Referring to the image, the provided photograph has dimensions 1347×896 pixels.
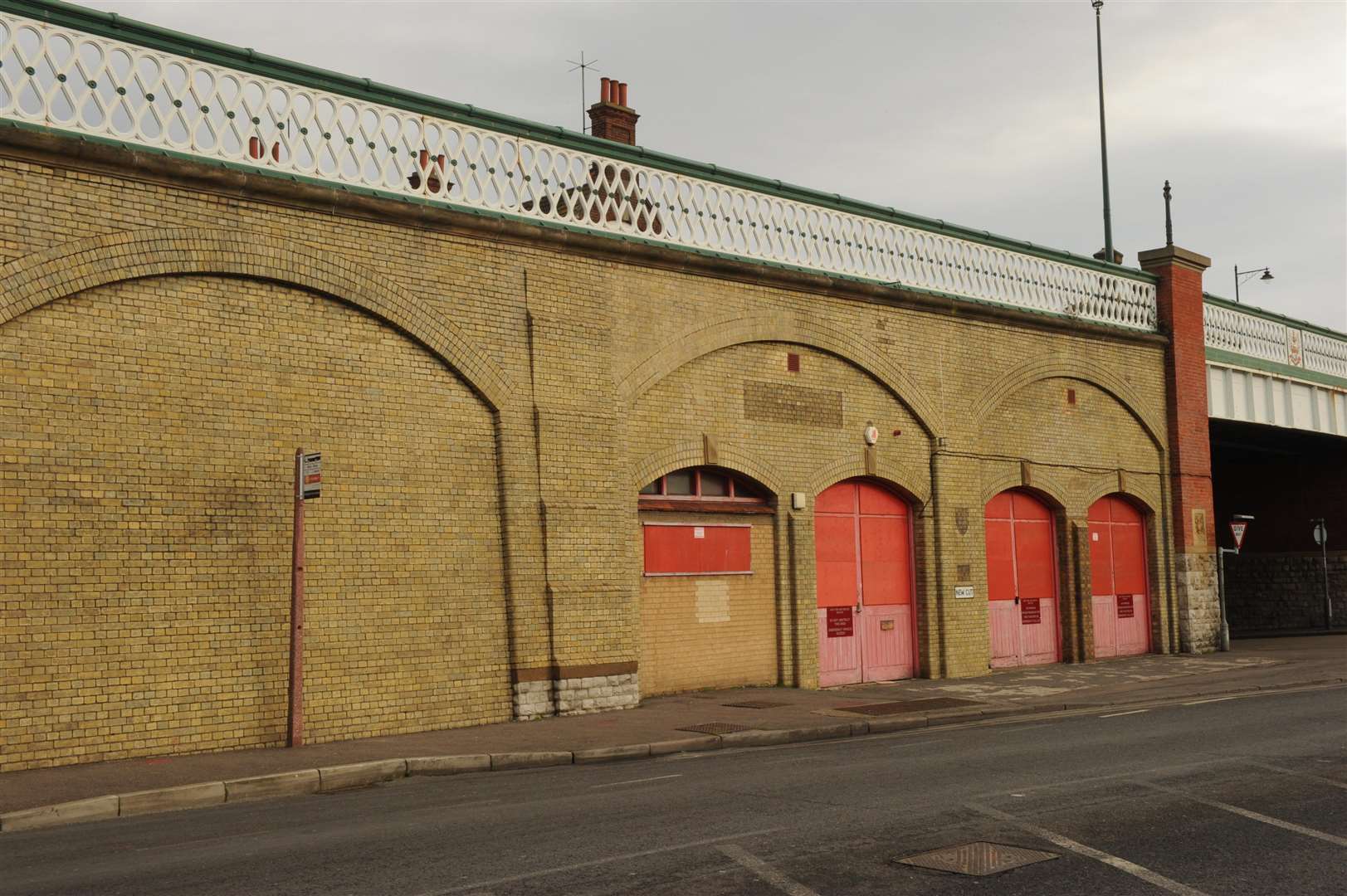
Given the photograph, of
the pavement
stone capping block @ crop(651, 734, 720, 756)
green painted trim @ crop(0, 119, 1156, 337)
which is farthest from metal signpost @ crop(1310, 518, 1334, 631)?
stone capping block @ crop(651, 734, 720, 756)

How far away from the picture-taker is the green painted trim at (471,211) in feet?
42.8

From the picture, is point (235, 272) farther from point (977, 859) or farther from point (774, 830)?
point (977, 859)

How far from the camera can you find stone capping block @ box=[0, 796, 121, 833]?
376 inches

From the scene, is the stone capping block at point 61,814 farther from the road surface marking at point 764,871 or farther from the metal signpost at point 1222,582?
the metal signpost at point 1222,582

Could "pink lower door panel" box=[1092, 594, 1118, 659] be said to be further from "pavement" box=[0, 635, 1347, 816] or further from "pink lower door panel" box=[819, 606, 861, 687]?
"pink lower door panel" box=[819, 606, 861, 687]

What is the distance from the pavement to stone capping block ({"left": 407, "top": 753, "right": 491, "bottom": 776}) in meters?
0.15

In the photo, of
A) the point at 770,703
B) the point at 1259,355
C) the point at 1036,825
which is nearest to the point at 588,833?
the point at 1036,825

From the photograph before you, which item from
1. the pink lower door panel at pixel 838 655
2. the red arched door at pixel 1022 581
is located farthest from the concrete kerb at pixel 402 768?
the red arched door at pixel 1022 581

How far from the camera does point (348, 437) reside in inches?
580

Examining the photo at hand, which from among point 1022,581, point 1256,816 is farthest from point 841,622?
point 1256,816

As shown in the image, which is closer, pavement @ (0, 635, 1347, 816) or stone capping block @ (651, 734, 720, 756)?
pavement @ (0, 635, 1347, 816)

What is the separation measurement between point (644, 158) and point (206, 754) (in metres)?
9.37

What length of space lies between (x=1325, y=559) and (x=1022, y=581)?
50.4 feet

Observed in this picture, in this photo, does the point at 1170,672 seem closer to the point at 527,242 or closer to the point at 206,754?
the point at 527,242
